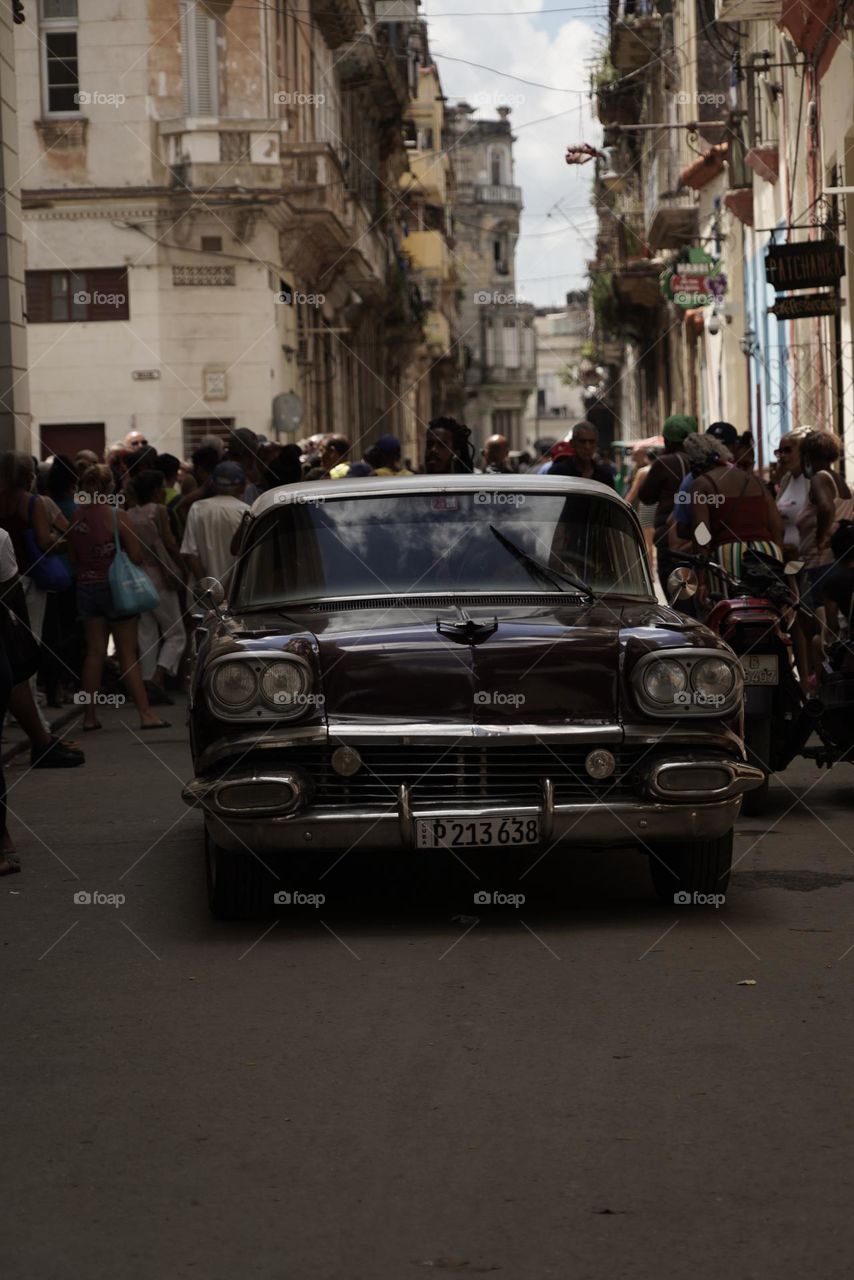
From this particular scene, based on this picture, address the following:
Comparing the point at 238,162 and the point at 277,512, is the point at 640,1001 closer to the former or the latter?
the point at 277,512

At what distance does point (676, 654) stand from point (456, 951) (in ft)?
4.06

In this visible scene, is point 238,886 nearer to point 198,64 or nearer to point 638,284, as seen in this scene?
point 198,64

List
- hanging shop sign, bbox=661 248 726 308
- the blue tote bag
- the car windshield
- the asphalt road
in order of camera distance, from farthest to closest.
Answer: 1. hanging shop sign, bbox=661 248 726 308
2. the blue tote bag
3. the car windshield
4. the asphalt road

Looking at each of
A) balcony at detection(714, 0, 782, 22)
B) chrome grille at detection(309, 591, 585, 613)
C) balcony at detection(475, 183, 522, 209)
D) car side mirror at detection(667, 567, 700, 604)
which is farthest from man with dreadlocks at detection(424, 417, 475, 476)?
balcony at detection(475, 183, 522, 209)

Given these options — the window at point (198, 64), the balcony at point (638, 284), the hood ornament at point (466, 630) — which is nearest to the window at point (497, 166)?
the balcony at point (638, 284)

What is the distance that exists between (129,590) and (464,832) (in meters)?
6.90

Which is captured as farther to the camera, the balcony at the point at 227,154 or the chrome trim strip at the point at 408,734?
the balcony at the point at 227,154

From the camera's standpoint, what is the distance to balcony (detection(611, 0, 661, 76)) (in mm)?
41469

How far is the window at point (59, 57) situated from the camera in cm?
3209

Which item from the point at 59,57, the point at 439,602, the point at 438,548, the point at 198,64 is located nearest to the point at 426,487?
the point at 438,548

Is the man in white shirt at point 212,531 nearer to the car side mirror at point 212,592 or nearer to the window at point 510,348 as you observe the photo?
the car side mirror at point 212,592

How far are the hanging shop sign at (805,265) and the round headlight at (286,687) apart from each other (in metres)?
13.7

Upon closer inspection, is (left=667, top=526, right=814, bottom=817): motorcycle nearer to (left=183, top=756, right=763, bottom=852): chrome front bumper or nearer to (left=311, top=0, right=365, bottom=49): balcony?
(left=183, top=756, right=763, bottom=852): chrome front bumper

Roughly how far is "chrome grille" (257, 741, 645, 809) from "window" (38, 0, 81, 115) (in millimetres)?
27351
